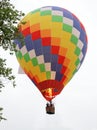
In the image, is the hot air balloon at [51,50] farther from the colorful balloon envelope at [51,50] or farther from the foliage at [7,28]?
the foliage at [7,28]

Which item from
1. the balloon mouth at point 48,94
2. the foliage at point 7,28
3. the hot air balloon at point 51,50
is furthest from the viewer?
the hot air balloon at point 51,50

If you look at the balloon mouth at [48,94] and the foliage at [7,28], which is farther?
the balloon mouth at [48,94]

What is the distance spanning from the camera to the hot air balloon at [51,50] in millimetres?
41844

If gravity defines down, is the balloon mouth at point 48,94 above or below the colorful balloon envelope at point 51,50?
below

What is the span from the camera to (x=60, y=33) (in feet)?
141

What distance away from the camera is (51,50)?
42.0m

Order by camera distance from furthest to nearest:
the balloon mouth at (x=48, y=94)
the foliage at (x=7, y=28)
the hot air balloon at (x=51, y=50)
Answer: the hot air balloon at (x=51, y=50)
the balloon mouth at (x=48, y=94)
the foliage at (x=7, y=28)

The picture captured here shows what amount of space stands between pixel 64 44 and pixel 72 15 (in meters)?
4.04

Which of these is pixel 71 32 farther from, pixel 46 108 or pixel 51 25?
pixel 46 108

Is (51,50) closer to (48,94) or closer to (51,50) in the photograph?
(51,50)

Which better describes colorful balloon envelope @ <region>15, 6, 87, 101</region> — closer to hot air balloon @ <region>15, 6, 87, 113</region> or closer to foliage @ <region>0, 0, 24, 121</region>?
hot air balloon @ <region>15, 6, 87, 113</region>

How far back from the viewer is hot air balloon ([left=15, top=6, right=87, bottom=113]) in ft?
137

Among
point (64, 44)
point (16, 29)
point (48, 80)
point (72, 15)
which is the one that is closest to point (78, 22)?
point (72, 15)

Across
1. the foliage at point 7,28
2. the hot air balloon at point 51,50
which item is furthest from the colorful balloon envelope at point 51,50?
the foliage at point 7,28
